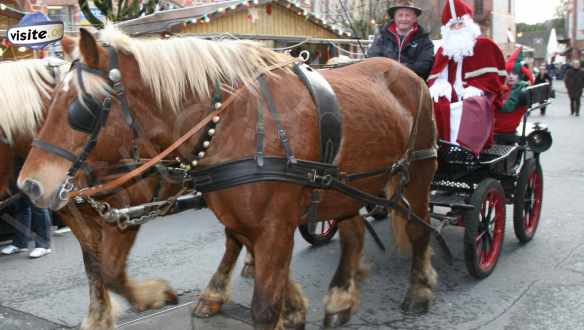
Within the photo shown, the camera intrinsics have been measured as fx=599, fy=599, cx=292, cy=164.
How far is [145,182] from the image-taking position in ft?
11.2

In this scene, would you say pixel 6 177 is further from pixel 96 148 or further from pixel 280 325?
pixel 280 325

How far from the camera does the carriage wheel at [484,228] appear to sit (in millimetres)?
4496

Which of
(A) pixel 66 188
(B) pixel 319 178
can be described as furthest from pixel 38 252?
(B) pixel 319 178

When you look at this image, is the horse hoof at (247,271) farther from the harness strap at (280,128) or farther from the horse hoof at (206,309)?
the harness strap at (280,128)

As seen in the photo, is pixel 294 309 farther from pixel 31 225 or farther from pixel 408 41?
pixel 31 225

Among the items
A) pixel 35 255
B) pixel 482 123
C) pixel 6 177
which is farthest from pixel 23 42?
pixel 482 123

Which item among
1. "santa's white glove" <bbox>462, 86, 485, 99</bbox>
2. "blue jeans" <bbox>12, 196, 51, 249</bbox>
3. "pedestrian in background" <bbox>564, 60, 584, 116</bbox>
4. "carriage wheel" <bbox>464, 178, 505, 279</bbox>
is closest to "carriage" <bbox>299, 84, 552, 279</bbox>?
"carriage wheel" <bbox>464, 178, 505, 279</bbox>

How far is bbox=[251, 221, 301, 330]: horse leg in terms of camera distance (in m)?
2.93

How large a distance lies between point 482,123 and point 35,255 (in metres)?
4.30

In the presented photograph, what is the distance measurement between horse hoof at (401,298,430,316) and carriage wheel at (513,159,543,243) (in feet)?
5.46

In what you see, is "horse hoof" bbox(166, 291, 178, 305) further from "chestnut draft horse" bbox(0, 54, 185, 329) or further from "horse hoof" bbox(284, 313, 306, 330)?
"horse hoof" bbox(284, 313, 306, 330)

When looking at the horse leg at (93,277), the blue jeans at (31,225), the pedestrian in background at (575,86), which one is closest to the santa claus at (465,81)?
the horse leg at (93,277)

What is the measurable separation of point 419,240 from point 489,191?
2.68 feet

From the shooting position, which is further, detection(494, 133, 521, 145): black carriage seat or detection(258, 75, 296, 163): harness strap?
detection(494, 133, 521, 145): black carriage seat
